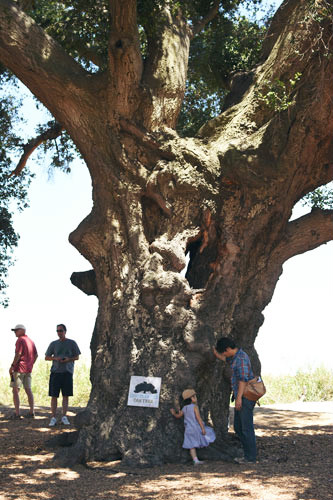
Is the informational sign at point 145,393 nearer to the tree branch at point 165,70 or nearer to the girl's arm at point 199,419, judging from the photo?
the girl's arm at point 199,419

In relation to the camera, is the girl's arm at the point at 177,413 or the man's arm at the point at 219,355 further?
the man's arm at the point at 219,355

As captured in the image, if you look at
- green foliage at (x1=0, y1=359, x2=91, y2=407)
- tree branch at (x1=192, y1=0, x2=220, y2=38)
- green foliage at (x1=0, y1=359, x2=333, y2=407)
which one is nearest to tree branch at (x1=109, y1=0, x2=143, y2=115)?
tree branch at (x1=192, y1=0, x2=220, y2=38)

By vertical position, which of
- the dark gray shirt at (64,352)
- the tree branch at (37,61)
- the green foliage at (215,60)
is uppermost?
the green foliage at (215,60)

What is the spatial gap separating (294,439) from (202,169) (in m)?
4.30

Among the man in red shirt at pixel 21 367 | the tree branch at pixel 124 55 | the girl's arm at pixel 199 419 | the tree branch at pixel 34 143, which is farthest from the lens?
the tree branch at pixel 34 143

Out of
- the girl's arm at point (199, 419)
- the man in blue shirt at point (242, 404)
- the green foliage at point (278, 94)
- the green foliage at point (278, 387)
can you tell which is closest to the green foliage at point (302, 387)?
the green foliage at point (278, 387)

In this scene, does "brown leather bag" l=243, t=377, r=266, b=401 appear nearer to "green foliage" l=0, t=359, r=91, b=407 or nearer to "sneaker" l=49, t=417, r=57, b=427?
"sneaker" l=49, t=417, r=57, b=427

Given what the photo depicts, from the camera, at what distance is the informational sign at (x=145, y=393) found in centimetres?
721

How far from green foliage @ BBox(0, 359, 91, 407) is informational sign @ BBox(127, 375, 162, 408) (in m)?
8.59

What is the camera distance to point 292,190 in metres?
8.72

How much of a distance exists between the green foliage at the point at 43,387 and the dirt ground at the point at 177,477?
7.02 meters

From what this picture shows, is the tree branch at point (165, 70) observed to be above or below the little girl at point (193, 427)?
above

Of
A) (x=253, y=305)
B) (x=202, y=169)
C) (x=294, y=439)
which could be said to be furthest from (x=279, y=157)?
(x=294, y=439)

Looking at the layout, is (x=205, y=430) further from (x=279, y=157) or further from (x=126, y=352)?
(x=279, y=157)
